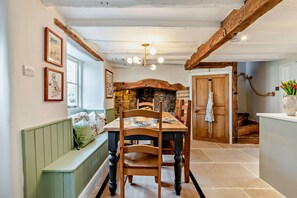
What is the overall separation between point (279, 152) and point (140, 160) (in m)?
1.75

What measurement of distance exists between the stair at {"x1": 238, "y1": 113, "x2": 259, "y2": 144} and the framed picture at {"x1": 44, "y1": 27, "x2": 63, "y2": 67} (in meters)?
4.75

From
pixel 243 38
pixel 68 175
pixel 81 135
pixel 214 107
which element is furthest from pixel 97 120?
pixel 214 107

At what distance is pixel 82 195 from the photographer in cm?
224

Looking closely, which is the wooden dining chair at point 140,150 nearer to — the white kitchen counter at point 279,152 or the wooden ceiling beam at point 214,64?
the white kitchen counter at point 279,152

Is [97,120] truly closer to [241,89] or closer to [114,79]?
[114,79]

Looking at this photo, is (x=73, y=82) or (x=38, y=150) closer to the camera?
(x=38, y=150)

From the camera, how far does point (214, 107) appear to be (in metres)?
5.49

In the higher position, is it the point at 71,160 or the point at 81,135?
the point at 81,135

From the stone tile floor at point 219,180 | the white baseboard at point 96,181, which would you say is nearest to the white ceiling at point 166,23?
the white baseboard at point 96,181

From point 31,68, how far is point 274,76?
217 inches

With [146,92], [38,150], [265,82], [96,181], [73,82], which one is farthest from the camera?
[146,92]

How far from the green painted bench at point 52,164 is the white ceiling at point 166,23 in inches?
51.4

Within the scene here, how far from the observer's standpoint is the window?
402 cm

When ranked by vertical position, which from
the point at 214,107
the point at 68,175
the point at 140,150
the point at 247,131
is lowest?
the point at 247,131
